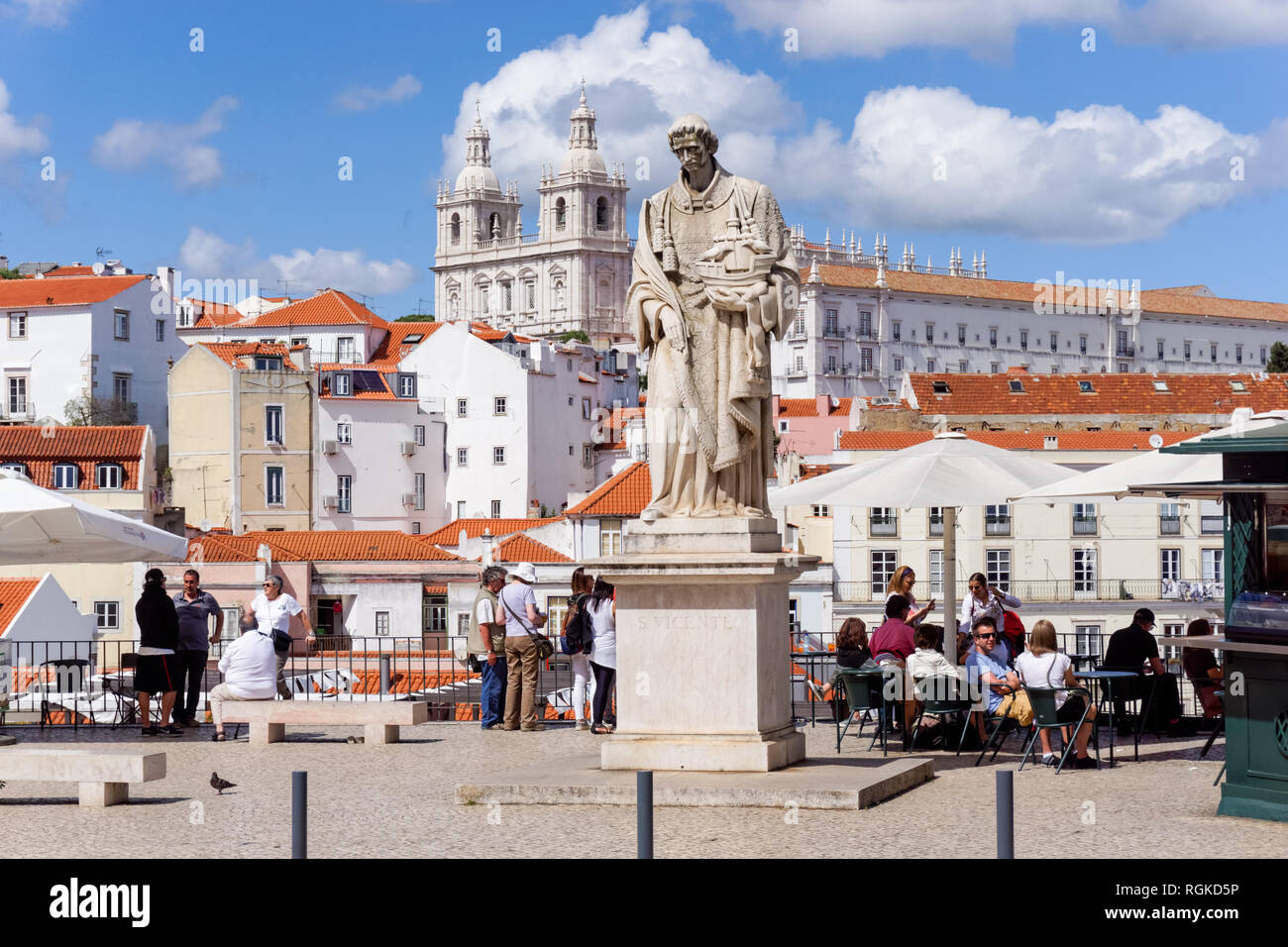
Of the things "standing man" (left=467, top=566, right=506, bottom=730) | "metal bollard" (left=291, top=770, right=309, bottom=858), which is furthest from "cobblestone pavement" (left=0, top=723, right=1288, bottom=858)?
"standing man" (left=467, top=566, right=506, bottom=730)

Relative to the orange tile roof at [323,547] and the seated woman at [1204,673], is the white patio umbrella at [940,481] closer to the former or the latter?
the seated woman at [1204,673]

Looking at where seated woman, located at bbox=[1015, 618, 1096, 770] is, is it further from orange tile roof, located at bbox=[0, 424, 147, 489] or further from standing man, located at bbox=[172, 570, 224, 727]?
orange tile roof, located at bbox=[0, 424, 147, 489]

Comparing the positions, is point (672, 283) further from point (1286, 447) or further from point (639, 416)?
point (639, 416)

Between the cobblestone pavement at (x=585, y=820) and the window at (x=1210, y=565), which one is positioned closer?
the cobblestone pavement at (x=585, y=820)

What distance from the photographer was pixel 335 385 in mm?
91500

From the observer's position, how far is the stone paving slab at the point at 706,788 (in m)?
10.4

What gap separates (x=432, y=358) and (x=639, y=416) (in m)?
11.3

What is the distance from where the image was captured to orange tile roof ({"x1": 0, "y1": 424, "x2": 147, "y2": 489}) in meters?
70.1

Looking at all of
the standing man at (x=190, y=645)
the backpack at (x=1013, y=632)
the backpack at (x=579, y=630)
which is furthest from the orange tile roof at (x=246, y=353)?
the backpack at (x=1013, y=632)

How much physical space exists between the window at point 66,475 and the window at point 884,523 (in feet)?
98.1

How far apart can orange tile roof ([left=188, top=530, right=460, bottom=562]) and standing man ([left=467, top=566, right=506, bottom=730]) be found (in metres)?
51.7

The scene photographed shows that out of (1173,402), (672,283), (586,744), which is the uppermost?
(1173,402)

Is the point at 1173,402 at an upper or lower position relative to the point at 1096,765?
upper
